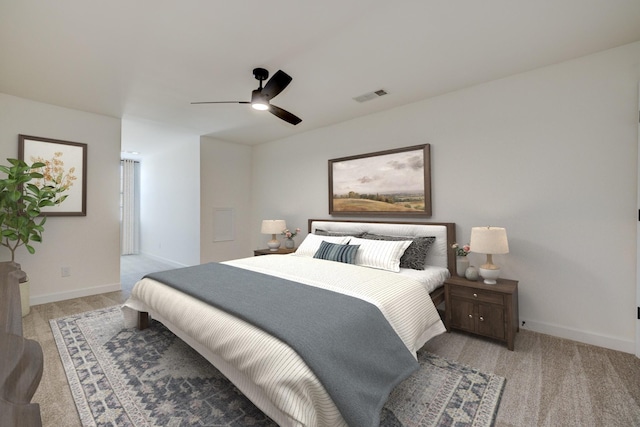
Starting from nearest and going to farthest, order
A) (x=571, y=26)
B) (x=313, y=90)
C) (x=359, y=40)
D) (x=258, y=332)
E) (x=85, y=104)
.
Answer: (x=258, y=332)
(x=571, y=26)
(x=359, y=40)
(x=313, y=90)
(x=85, y=104)

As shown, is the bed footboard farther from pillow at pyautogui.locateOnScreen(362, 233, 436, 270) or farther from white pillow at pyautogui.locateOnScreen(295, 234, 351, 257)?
pillow at pyautogui.locateOnScreen(362, 233, 436, 270)

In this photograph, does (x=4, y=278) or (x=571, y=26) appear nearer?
(x=4, y=278)

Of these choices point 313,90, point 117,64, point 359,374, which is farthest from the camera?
point 313,90

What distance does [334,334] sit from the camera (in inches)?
63.0

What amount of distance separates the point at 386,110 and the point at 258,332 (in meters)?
3.31

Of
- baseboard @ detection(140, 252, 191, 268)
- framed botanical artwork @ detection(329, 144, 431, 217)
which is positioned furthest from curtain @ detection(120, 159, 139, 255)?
framed botanical artwork @ detection(329, 144, 431, 217)

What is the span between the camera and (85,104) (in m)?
3.70

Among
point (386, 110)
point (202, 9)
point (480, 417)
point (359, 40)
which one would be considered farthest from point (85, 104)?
point (480, 417)

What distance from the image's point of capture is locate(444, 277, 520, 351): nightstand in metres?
2.52

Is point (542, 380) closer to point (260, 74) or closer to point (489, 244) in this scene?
point (489, 244)

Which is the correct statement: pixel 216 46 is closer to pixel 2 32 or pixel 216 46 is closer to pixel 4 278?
pixel 2 32

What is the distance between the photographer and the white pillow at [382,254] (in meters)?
3.06

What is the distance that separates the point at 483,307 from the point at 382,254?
41.4 inches

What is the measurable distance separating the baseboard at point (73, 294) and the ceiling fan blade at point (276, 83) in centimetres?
374
